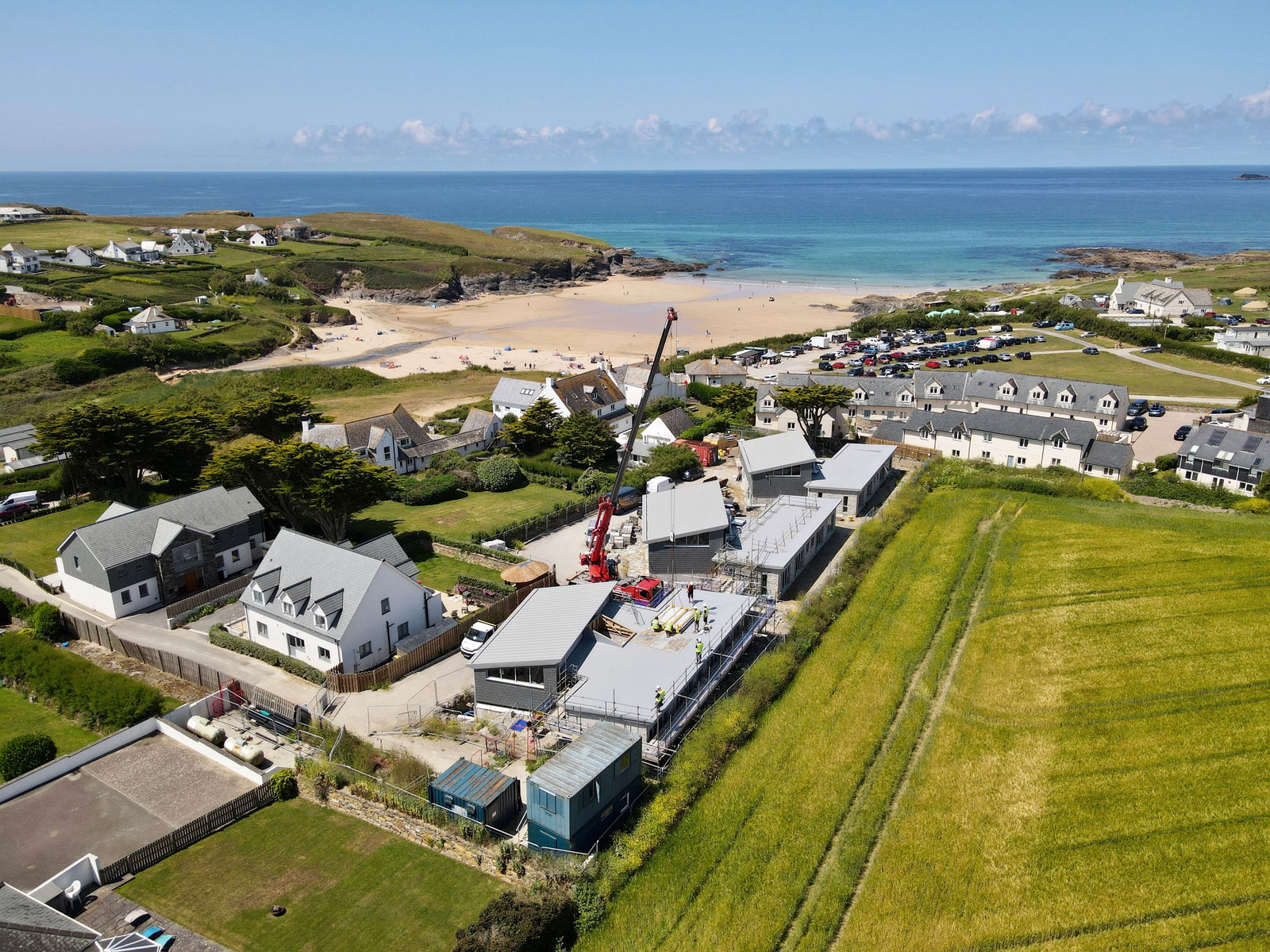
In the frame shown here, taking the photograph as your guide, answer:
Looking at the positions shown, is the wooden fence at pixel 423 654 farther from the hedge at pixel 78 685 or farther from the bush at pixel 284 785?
the hedge at pixel 78 685

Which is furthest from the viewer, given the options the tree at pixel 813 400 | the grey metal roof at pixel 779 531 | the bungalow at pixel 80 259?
the bungalow at pixel 80 259

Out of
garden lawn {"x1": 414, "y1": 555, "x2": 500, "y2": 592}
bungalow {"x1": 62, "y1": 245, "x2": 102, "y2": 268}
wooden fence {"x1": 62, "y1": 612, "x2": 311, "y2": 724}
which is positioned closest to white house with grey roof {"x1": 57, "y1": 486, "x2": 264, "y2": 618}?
wooden fence {"x1": 62, "y1": 612, "x2": 311, "y2": 724}

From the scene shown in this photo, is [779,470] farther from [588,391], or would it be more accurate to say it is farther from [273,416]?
[273,416]

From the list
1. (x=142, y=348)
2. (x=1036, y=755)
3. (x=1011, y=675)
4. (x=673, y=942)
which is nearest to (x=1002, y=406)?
(x=1011, y=675)

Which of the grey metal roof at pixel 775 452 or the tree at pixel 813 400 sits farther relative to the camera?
the tree at pixel 813 400

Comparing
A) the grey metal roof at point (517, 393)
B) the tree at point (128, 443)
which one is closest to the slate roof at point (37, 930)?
the tree at point (128, 443)

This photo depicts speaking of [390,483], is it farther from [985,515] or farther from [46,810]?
[985,515]
